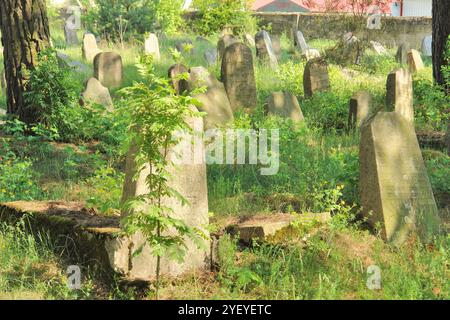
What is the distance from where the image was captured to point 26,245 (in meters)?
6.80

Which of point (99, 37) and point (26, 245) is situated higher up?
point (99, 37)

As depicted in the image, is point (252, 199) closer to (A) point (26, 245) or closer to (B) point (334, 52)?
(A) point (26, 245)

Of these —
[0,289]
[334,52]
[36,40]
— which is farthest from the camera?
[334,52]

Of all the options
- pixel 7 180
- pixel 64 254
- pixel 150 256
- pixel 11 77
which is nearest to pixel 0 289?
pixel 64 254

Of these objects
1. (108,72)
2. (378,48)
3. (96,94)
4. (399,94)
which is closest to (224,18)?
(378,48)

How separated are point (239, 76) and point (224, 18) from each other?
13.4m

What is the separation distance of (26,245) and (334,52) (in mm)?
9851

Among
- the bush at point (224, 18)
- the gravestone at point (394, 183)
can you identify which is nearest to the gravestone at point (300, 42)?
the bush at point (224, 18)

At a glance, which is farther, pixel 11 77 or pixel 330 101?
pixel 330 101

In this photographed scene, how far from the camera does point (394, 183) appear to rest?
7.04 metres

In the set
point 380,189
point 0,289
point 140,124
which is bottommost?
point 0,289

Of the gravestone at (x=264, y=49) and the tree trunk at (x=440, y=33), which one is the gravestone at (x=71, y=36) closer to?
the gravestone at (x=264, y=49)

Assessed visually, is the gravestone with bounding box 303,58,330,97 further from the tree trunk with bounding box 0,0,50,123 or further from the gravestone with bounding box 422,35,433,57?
the gravestone with bounding box 422,35,433,57

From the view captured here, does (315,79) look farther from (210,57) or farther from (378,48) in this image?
(378,48)
